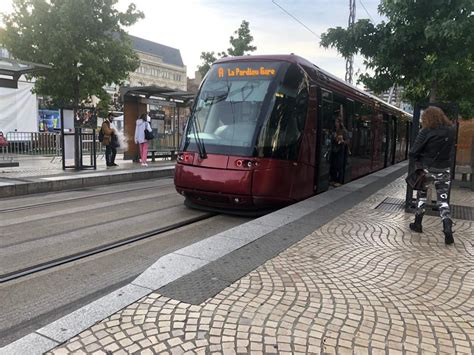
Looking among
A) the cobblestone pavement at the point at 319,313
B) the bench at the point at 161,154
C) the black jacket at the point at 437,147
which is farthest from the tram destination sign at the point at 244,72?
the bench at the point at 161,154

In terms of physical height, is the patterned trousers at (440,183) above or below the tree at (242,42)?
below

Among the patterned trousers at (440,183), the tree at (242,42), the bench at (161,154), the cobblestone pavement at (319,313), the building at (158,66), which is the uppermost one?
the building at (158,66)

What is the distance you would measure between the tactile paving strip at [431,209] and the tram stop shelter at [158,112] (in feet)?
35.8

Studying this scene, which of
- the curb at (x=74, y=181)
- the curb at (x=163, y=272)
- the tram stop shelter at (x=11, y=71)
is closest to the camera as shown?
the curb at (x=163, y=272)

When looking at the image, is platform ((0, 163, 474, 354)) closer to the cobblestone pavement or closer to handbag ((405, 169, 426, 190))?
the cobblestone pavement

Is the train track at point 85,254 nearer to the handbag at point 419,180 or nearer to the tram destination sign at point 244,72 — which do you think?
the tram destination sign at point 244,72

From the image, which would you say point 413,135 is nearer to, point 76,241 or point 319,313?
point 319,313

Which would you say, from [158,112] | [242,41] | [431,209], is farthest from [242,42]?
[431,209]

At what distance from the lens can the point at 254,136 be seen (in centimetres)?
728

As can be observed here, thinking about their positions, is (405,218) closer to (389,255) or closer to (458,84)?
(389,255)

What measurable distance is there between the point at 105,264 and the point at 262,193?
306 centimetres

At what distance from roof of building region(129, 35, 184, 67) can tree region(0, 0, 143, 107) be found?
10173cm

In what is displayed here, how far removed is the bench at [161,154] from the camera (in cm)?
1788

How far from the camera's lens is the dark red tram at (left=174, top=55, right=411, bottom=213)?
726 centimetres
